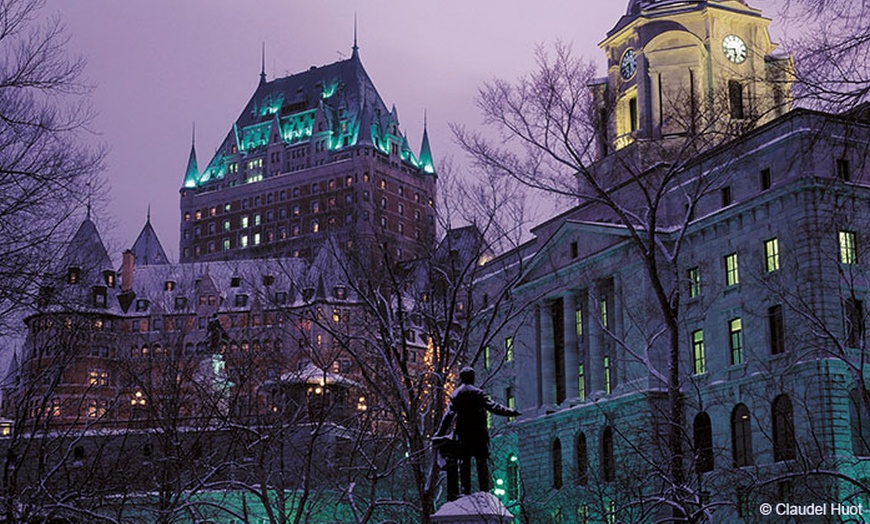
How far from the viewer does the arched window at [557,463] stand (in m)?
71.1

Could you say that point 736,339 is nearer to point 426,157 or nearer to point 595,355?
point 595,355

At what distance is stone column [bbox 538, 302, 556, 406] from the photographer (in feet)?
243

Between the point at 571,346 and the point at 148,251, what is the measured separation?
105972 millimetres

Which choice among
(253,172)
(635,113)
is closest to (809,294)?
(635,113)

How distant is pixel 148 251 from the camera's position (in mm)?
166125

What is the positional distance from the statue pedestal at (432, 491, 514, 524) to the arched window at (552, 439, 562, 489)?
173 feet

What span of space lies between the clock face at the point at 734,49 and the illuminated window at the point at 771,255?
24.1 meters

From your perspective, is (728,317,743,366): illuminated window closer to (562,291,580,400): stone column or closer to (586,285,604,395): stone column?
(586,285,604,395): stone column

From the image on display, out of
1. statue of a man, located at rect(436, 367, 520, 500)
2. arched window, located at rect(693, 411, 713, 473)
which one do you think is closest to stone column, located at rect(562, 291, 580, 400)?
arched window, located at rect(693, 411, 713, 473)

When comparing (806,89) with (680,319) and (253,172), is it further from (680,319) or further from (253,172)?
(253,172)

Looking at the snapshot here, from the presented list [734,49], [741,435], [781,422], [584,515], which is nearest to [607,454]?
[741,435]

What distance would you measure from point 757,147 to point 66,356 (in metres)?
37.0

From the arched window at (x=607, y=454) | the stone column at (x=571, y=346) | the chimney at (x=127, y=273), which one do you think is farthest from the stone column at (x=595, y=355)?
the chimney at (x=127, y=273)

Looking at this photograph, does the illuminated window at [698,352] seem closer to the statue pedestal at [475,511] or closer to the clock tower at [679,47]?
the clock tower at [679,47]
